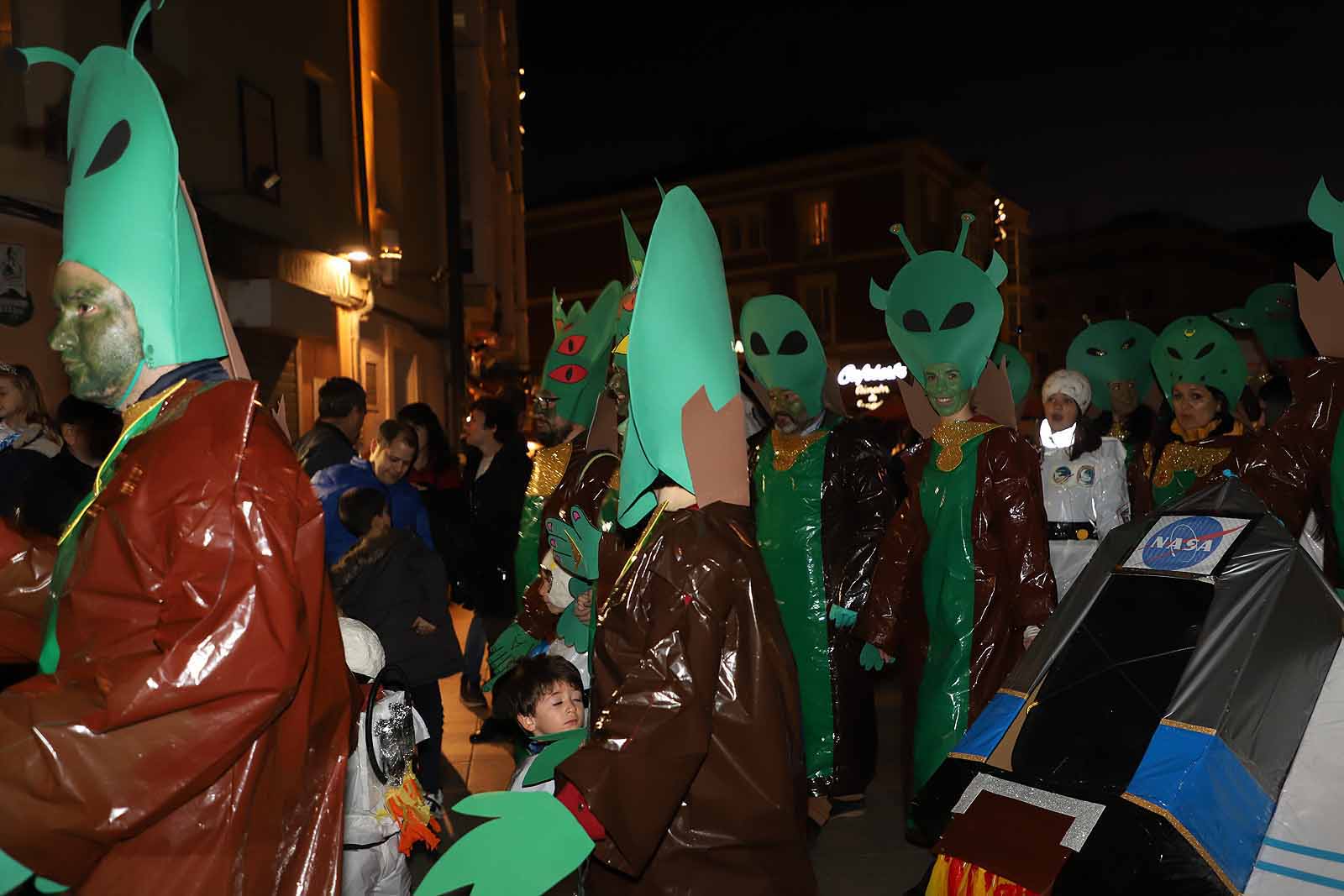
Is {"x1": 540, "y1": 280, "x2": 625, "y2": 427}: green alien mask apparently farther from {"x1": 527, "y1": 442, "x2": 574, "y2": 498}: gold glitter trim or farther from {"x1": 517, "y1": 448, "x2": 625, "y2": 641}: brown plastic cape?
{"x1": 517, "y1": 448, "x2": 625, "y2": 641}: brown plastic cape

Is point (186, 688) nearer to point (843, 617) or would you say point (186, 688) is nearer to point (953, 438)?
point (953, 438)

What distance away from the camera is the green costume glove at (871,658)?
15.9 feet

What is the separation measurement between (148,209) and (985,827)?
2249 mm

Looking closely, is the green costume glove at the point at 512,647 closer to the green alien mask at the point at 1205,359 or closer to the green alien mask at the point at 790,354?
the green alien mask at the point at 790,354

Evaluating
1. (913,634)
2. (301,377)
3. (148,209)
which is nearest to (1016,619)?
(913,634)

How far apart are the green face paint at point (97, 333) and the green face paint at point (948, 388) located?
3271 millimetres

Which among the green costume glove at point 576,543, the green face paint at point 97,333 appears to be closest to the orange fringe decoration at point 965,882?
the green costume glove at point 576,543

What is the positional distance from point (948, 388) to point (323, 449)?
3.03 m

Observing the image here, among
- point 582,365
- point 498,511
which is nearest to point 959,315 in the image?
point 582,365

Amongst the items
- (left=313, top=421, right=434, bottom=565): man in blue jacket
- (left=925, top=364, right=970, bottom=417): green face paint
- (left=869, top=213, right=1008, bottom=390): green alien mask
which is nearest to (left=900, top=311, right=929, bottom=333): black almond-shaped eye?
(left=869, top=213, right=1008, bottom=390): green alien mask

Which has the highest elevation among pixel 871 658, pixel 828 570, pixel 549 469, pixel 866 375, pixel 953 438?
pixel 866 375

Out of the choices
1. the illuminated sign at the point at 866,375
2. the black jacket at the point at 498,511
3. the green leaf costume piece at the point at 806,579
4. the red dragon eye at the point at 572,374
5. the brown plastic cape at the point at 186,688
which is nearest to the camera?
the brown plastic cape at the point at 186,688

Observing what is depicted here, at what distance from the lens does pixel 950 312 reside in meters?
4.77

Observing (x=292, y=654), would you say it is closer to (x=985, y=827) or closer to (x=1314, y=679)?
(x=985, y=827)
